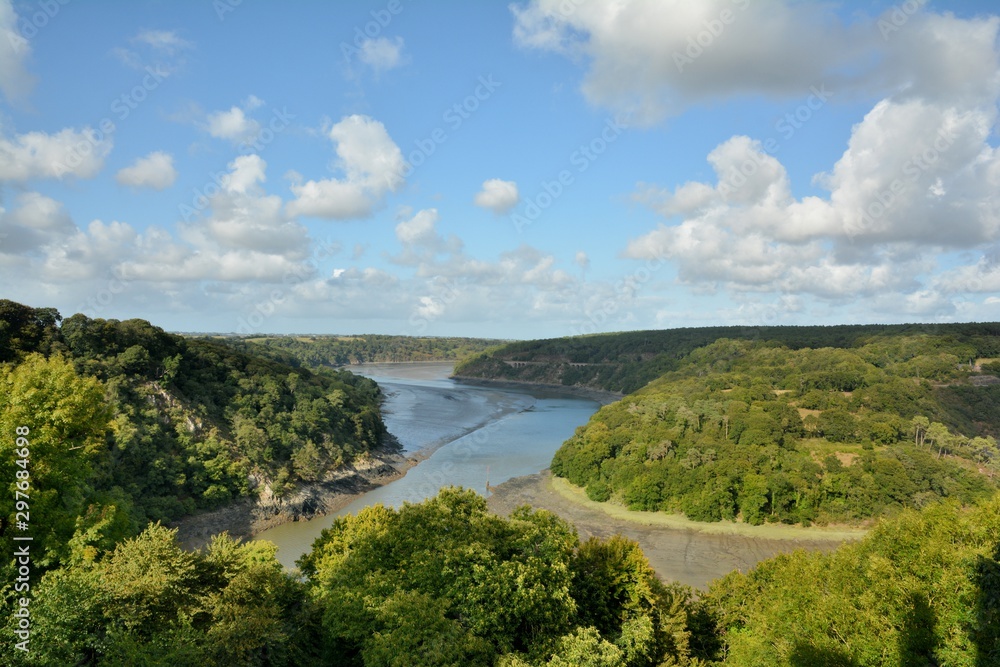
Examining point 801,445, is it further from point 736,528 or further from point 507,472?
point 507,472

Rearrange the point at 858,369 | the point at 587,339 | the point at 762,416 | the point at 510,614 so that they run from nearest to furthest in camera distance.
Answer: the point at 510,614, the point at 762,416, the point at 858,369, the point at 587,339

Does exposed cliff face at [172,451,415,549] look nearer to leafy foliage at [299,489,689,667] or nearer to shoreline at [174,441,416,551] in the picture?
shoreline at [174,441,416,551]

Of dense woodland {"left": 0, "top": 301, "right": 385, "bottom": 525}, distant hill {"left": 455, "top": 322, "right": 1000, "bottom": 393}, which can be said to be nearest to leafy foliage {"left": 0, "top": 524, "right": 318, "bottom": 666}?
dense woodland {"left": 0, "top": 301, "right": 385, "bottom": 525}

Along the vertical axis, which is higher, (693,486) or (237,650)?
(237,650)

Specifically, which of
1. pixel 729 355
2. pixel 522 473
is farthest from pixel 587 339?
pixel 522 473

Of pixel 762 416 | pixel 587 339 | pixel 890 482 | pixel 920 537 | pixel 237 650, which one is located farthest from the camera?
pixel 587 339

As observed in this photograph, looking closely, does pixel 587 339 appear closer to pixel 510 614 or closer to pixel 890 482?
pixel 890 482

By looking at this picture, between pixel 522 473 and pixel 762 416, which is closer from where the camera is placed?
pixel 762 416

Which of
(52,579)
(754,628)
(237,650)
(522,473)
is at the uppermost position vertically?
(52,579)
